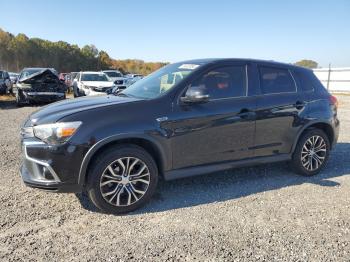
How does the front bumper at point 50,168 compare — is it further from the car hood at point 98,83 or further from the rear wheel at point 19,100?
the rear wheel at point 19,100

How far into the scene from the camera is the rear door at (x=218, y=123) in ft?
13.3

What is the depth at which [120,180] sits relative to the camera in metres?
3.80

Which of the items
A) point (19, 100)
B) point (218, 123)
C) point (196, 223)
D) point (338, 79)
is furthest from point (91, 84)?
point (338, 79)

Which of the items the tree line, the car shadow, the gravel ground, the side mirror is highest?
the tree line

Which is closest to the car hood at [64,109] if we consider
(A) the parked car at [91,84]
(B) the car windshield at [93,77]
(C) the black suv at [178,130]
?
(C) the black suv at [178,130]

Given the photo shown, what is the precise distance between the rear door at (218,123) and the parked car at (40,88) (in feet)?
41.3

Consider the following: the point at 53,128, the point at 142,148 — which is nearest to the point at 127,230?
the point at 142,148

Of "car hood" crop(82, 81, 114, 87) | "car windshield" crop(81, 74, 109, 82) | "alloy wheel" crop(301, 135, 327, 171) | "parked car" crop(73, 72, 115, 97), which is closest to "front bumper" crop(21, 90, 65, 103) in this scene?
"parked car" crop(73, 72, 115, 97)

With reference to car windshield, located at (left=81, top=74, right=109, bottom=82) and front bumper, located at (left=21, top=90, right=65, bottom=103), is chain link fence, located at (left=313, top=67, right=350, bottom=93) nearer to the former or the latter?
car windshield, located at (left=81, top=74, right=109, bottom=82)

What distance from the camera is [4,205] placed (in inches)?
157

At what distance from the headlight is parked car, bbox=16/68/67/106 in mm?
12583

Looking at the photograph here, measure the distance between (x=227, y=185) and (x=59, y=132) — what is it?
2504 millimetres

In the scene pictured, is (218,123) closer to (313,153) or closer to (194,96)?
(194,96)

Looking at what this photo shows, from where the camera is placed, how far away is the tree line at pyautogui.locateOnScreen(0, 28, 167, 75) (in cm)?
6050
